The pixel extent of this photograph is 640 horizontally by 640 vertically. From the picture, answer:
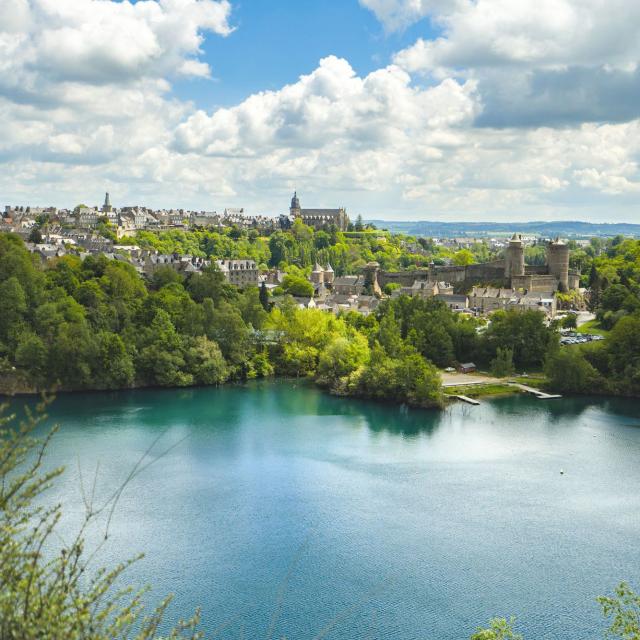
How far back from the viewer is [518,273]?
50.3 m

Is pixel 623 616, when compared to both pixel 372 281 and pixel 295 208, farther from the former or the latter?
pixel 295 208

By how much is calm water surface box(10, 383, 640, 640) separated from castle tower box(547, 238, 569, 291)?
1036 inches

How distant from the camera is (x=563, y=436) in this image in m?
23.3

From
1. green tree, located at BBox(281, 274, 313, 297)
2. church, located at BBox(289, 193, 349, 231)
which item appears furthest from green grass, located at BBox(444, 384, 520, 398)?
church, located at BBox(289, 193, 349, 231)

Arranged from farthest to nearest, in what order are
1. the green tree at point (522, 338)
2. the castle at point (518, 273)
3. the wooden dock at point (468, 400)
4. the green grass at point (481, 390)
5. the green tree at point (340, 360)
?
the castle at point (518, 273), the green tree at point (522, 338), the green tree at point (340, 360), the green grass at point (481, 390), the wooden dock at point (468, 400)

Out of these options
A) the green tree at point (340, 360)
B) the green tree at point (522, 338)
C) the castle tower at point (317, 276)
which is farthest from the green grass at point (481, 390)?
the castle tower at point (317, 276)

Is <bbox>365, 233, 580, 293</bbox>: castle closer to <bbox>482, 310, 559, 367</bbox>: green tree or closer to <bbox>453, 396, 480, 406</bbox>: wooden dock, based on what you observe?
<bbox>482, 310, 559, 367</bbox>: green tree

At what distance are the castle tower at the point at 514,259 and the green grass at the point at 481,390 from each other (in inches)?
863

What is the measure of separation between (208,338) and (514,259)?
26.4m

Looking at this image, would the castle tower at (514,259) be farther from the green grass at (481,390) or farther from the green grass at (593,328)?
the green grass at (481,390)

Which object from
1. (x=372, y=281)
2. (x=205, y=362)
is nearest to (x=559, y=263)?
(x=372, y=281)

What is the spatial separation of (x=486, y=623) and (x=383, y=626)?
1.70 m

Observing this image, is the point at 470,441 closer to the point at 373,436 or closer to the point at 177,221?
the point at 373,436

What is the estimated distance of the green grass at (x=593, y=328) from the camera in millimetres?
38750
